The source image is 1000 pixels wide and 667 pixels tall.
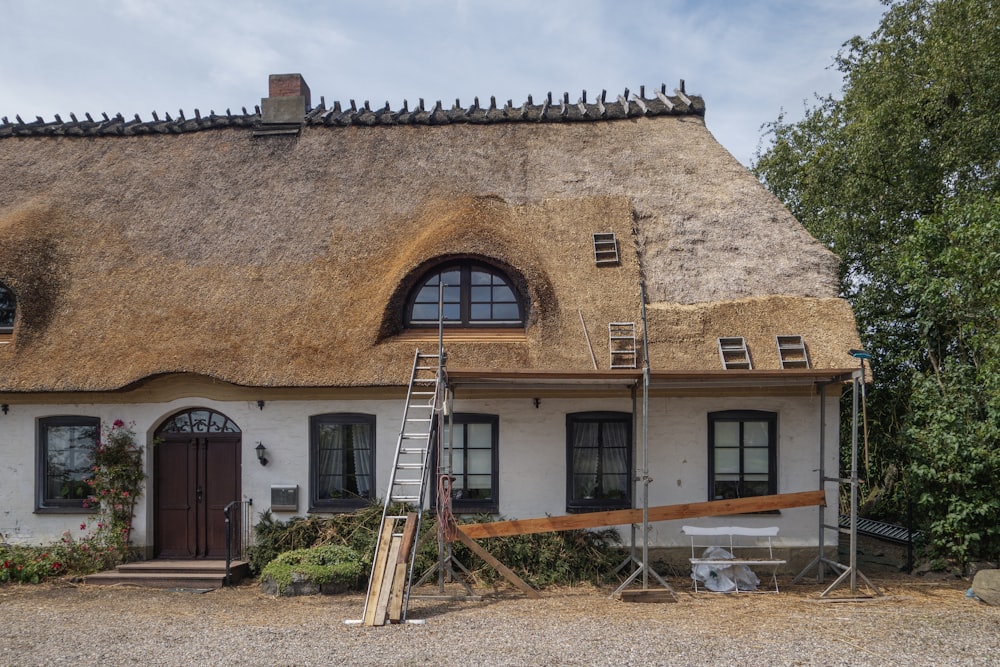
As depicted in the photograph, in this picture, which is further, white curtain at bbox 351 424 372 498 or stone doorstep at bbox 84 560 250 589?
white curtain at bbox 351 424 372 498

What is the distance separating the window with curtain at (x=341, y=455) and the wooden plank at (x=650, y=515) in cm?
208

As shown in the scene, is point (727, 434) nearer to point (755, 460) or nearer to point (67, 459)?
point (755, 460)

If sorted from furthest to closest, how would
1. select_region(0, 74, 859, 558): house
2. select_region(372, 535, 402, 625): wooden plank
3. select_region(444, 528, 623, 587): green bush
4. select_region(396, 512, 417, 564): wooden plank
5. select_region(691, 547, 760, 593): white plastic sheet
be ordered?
select_region(0, 74, 859, 558): house, select_region(444, 528, 623, 587): green bush, select_region(691, 547, 760, 593): white plastic sheet, select_region(396, 512, 417, 564): wooden plank, select_region(372, 535, 402, 625): wooden plank

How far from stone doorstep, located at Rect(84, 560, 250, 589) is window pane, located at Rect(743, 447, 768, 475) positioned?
7.12m

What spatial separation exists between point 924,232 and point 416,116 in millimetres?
8613

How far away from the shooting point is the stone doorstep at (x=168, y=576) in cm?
1055

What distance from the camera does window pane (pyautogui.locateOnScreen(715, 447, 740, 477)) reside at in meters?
11.2

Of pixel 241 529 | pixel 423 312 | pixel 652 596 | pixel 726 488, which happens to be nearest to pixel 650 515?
pixel 652 596

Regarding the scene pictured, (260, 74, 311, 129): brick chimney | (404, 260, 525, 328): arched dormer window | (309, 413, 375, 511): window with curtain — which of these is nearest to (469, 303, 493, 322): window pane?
(404, 260, 525, 328): arched dormer window

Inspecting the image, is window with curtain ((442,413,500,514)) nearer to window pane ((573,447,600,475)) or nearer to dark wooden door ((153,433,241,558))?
window pane ((573,447,600,475))

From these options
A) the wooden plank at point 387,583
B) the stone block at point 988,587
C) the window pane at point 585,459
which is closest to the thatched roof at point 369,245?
the window pane at point 585,459

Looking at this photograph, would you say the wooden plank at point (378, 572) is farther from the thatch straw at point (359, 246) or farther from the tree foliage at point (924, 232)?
the tree foliage at point (924, 232)

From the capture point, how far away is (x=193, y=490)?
11.6 m

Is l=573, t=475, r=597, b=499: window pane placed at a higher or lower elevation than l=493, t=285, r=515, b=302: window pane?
lower
